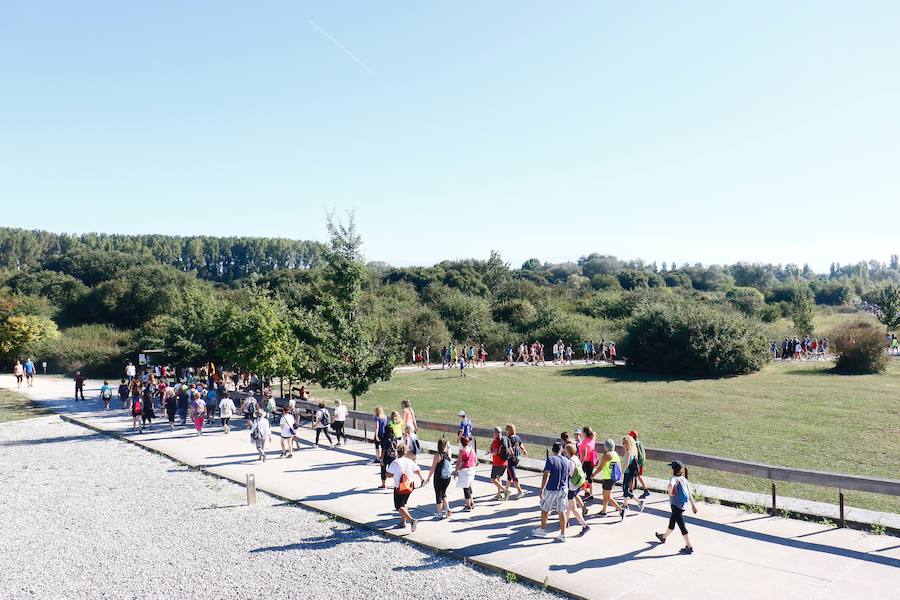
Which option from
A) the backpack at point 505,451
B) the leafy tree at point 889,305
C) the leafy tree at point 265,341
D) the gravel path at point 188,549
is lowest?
the gravel path at point 188,549

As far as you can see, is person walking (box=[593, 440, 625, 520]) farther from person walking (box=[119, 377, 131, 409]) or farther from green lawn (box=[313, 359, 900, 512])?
person walking (box=[119, 377, 131, 409])

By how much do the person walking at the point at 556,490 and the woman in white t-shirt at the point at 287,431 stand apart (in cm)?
796

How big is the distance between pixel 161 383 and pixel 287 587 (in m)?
17.9

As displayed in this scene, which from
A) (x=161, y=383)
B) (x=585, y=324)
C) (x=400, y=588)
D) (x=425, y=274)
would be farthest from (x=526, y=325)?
(x=400, y=588)

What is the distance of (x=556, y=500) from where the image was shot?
9.73 meters

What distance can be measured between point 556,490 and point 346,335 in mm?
11169

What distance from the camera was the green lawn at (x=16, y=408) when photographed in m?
23.9

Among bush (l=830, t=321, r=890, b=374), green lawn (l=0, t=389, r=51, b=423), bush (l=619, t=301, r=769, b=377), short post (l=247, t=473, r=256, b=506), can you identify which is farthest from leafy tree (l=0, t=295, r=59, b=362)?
bush (l=830, t=321, r=890, b=374)

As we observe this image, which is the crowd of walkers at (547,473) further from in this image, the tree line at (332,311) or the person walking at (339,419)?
the tree line at (332,311)

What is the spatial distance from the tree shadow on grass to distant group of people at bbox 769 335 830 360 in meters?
9.95

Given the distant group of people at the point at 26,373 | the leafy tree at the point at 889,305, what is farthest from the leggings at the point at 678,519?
the leafy tree at the point at 889,305

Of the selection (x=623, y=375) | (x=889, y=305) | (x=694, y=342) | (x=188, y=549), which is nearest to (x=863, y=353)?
(x=694, y=342)

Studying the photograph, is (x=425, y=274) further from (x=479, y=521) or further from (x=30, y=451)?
(x=479, y=521)

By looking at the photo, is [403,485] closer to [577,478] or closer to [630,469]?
[577,478]
